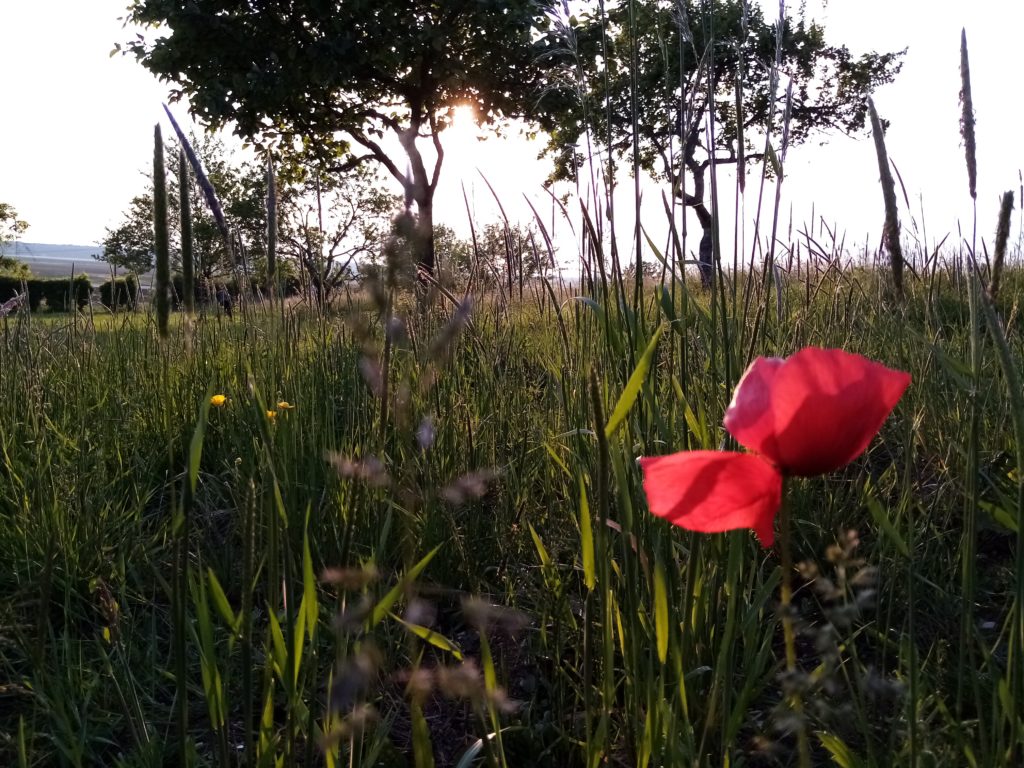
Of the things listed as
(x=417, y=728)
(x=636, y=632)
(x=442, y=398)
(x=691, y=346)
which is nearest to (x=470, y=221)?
(x=442, y=398)

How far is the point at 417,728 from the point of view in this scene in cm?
73

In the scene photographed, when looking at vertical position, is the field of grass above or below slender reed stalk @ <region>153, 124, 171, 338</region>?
below

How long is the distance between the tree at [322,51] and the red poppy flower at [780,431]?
12192mm

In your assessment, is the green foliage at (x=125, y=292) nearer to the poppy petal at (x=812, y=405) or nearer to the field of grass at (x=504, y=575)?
the field of grass at (x=504, y=575)

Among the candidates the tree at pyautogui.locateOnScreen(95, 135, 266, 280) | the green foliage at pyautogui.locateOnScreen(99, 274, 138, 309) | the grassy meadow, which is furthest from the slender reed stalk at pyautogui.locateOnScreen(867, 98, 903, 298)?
the tree at pyautogui.locateOnScreen(95, 135, 266, 280)

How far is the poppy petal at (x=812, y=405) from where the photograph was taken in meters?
0.55

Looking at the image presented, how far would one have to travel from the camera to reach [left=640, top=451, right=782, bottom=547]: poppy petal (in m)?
0.55

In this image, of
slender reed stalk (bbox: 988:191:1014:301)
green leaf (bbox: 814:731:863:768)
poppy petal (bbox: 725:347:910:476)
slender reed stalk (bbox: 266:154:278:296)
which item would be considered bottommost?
green leaf (bbox: 814:731:863:768)

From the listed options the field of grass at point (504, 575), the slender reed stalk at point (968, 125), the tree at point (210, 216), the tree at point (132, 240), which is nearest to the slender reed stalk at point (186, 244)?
the field of grass at point (504, 575)

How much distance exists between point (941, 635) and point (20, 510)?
73.2 inches

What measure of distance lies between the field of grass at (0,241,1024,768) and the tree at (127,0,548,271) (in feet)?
36.2

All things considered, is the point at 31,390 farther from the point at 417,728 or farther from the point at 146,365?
the point at 417,728

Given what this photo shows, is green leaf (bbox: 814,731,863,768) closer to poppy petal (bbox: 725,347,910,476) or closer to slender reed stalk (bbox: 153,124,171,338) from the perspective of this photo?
poppy petal (bbox: 725,347,910,476)

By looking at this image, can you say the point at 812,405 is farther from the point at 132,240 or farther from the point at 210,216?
the point at 132,240
